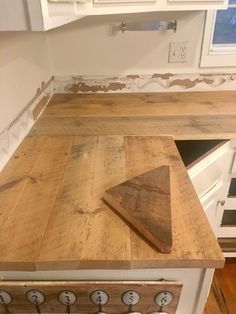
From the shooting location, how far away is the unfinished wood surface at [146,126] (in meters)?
1.12

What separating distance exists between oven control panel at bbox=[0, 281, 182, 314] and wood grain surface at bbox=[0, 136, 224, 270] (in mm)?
55

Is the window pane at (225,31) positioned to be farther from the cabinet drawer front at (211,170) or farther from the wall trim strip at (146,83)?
the cabinet drawer front at (211,170)

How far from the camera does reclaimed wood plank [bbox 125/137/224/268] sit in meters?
0.58

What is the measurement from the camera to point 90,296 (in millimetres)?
623

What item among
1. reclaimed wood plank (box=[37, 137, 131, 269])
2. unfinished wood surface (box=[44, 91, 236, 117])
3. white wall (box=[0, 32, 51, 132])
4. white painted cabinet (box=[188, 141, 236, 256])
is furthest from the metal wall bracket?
reclaimed wood plank (box=[37, 137, 131, 269])

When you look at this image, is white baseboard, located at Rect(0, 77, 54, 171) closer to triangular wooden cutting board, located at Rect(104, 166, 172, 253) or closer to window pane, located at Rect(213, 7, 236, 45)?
triangular wooden cutting board, located at Rect(104, 166, 172, 253)

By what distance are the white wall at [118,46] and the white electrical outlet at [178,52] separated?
0.9 inches

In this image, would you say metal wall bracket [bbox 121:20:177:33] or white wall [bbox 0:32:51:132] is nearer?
white wall [bbox 0:32:51:132]

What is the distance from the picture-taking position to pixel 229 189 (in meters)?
1.40

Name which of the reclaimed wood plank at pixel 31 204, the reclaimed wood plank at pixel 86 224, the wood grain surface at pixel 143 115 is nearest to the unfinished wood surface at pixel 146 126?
the wood grain surface at pixel 143 115

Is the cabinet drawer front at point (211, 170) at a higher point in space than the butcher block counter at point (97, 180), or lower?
lower

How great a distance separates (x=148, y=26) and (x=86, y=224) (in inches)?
46.9

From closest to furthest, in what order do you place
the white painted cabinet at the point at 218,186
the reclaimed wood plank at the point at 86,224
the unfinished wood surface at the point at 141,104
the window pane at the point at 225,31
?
the reclaimed wood plank at the point at 86,224, the white painted cabinet at the point at 218,186, the unfinished wood surface at the point at 141,104, the window pane at the point at 225,31

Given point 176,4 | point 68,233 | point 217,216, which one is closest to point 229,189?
point 217,216
